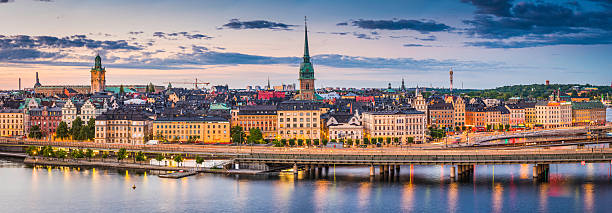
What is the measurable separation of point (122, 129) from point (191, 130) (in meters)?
7.13

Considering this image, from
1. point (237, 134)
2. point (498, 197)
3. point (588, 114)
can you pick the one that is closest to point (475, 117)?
point (588, 114)

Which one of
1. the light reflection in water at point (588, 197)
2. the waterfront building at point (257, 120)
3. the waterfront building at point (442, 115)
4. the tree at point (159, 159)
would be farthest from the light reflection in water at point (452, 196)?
the waterfront building at point (442, 115)

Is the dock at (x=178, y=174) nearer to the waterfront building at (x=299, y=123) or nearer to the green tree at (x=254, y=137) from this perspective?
the green tree at (x=254, y=137)

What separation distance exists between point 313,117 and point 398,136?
29.7ft

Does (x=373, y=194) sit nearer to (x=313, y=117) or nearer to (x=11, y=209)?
(x=11, y=209)

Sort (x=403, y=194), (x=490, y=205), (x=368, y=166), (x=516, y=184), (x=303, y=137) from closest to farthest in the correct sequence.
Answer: (x=490, y=205), (x=403, y=194), (x=516, y=184), (x=368, y=166), (x=303, y=137)

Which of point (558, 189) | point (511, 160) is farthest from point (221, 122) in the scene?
point (558, 189)

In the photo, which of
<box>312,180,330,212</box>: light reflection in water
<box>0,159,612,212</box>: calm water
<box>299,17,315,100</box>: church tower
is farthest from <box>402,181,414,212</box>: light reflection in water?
<box>299,17,315,100</box>: church tower

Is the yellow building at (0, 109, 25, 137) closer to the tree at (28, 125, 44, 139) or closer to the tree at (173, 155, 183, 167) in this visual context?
the tree at (28, 125, 44, 139)

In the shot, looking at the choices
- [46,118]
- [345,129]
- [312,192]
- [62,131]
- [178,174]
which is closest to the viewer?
[312,192]

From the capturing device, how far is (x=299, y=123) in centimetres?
8794

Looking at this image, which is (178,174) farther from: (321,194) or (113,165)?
(321,194)

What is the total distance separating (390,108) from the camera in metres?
93.5

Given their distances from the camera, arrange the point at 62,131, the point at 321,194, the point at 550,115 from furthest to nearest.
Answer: the point at 550,115, the point at 62,131, the point at 321,194
